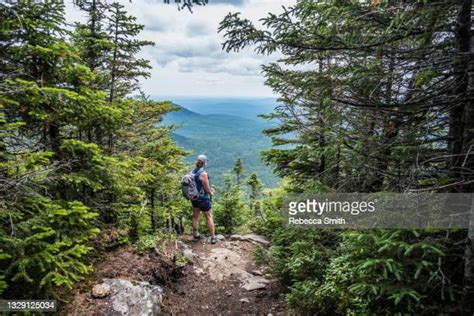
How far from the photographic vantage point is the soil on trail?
5.83 meters

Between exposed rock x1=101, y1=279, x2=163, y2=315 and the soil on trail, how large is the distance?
433 millimetres

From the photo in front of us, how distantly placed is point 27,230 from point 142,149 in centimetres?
536

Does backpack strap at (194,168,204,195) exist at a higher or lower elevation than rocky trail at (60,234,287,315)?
higher

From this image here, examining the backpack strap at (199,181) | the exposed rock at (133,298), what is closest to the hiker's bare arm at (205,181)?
the backpack strap at (199,181)

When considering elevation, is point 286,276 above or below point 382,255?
below

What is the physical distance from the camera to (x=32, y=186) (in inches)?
178

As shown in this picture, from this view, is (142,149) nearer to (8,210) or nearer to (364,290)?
(8,210)

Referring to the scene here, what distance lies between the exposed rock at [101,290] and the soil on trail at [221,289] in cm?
124

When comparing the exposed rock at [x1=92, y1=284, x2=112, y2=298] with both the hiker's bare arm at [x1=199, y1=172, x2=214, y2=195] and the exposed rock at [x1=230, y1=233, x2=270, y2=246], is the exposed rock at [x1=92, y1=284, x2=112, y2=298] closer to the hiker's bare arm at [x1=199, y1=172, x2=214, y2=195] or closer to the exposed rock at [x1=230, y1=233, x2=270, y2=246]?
the hiker's bare arm at [x1=199, y1=172, x2=214, y2=195]

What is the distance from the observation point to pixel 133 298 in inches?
191

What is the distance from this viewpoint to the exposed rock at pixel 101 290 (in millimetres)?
4657

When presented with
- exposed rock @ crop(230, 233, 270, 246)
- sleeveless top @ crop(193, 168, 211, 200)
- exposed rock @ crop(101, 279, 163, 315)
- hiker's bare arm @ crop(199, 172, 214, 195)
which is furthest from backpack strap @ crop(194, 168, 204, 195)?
exposed rock @ crop(101, 279, 163, 315)

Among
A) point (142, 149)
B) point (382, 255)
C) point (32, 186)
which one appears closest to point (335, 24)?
point (382, 255)

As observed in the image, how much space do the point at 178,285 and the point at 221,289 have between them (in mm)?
1081
